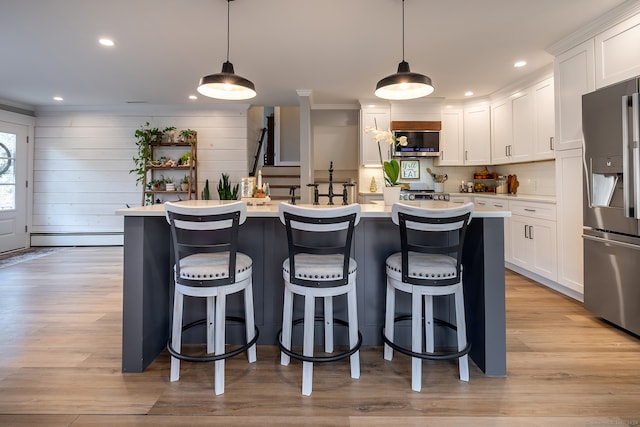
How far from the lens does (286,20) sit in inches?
115

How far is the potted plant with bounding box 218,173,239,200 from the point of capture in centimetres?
563

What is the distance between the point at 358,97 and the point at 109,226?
482cm

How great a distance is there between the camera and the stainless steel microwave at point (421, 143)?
17.3 ft

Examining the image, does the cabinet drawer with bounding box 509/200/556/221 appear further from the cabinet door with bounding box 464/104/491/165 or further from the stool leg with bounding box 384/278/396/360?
the stool leg with bounding box 384/278/396/360

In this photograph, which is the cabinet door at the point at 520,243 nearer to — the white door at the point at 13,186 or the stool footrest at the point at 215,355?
the stool footrest at the point at 215,355

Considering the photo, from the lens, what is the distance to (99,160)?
239 inches

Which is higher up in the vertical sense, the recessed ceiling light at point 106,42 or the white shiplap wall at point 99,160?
the recessed ceiling light at point 106,42

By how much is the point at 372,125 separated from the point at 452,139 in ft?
4.17

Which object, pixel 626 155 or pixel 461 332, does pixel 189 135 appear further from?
pixel 626 155

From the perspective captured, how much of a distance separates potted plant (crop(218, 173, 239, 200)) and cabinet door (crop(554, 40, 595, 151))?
4416 millimetres

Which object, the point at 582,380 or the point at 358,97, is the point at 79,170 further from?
the point at 582,380

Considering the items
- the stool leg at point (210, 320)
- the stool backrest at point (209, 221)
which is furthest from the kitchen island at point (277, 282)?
the stool leg at point (210, 320)

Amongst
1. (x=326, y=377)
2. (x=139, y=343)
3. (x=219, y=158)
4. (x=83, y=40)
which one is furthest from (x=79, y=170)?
(x=326, y=377)

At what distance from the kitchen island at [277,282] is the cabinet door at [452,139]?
11.7 feet
